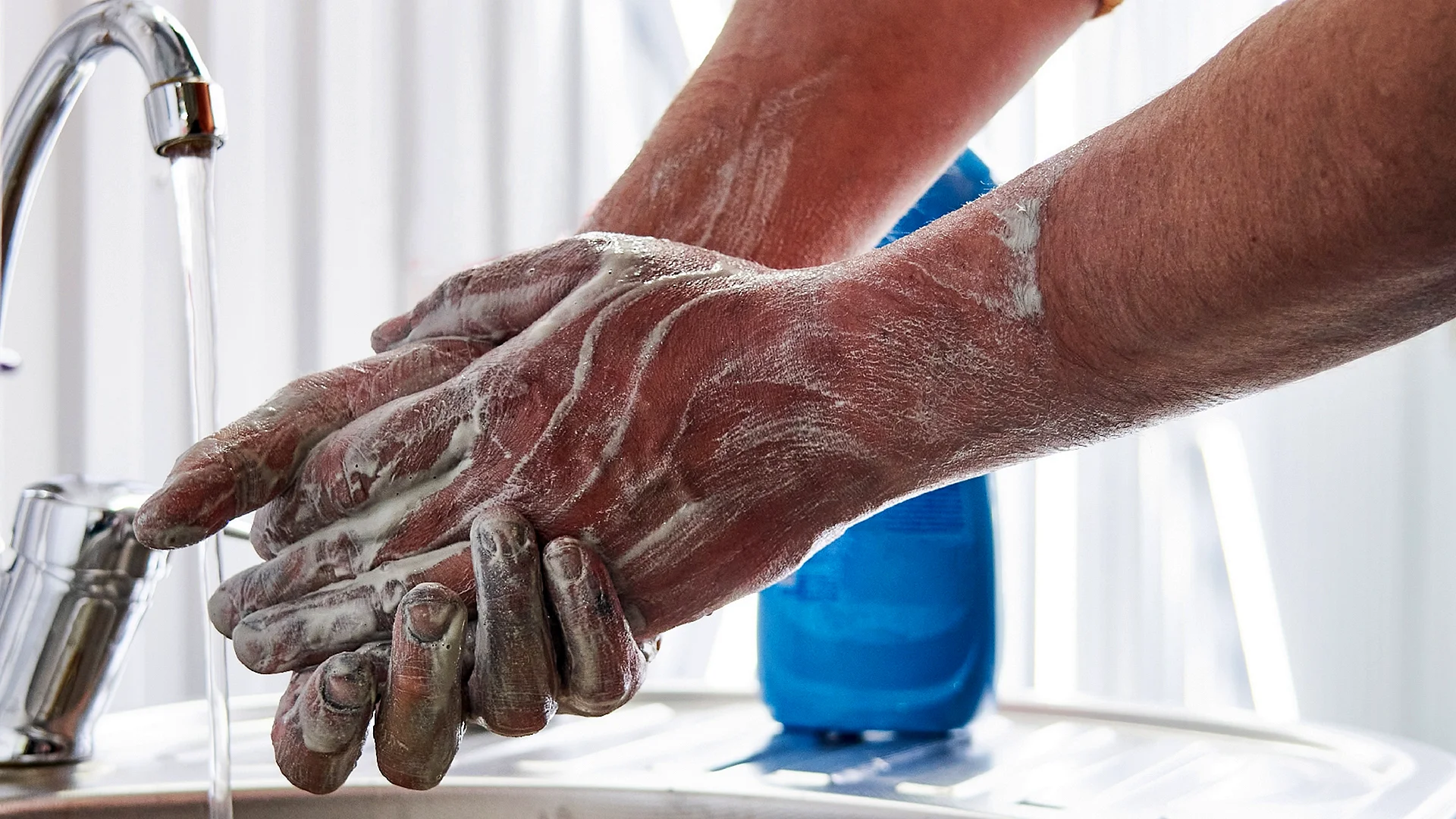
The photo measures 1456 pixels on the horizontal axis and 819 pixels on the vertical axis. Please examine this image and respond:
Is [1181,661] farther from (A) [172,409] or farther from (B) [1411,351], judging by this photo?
(A) [172,409]

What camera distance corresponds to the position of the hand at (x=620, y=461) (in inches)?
16.7

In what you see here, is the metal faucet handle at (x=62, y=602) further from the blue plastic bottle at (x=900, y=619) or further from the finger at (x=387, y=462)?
the blue plastic bottle at (x=900, y=619)

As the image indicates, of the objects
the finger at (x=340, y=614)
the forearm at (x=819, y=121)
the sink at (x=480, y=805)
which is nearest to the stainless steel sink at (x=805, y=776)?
the sink at (x=480, y=805)

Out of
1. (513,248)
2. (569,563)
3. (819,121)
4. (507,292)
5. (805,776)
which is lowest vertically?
(805,776)

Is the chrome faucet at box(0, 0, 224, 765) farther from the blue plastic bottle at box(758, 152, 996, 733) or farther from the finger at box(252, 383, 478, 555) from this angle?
the blue plastic bottle at box(758, 152, 996, 733)

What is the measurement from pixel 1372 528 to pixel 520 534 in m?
1.65

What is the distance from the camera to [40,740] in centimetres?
57

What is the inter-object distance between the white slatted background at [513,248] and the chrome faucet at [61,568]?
1.58 feet

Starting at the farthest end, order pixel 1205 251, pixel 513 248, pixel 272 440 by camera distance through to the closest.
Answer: pixel 513 248 → pixel 272 440 → pixel 1205 251

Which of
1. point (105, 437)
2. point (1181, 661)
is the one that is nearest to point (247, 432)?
point (105, 437)

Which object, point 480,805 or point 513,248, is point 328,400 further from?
point 513,248

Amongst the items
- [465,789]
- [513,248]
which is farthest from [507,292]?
[513,248]

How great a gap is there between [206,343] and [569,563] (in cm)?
21

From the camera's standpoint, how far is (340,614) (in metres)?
0.45
